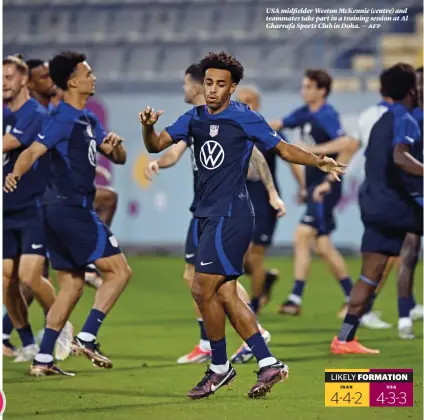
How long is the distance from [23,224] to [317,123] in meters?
3.44

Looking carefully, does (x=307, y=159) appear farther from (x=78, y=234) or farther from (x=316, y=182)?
(x=316, y=182)

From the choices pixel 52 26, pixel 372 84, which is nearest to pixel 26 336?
pixel 372 84

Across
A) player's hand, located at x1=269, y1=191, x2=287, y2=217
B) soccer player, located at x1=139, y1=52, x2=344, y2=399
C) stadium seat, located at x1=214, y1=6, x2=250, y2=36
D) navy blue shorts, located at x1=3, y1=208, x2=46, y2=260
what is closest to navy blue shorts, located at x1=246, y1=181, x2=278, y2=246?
player's hand, located at x1=269, y1=191, x2=287, y2=217

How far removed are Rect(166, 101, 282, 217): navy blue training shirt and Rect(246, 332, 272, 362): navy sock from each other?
67 cm

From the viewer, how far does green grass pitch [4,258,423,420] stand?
592cm

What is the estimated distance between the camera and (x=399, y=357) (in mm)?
7895

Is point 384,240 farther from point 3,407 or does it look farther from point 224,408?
point 3,407

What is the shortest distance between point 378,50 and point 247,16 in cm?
292

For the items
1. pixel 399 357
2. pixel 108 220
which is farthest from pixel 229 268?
pixel 108 220

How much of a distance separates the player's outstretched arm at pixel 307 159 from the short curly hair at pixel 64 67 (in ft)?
5.77

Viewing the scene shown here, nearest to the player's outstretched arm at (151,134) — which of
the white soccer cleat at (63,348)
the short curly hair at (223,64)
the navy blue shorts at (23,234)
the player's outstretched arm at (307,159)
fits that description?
the short curly hair at (223,64)

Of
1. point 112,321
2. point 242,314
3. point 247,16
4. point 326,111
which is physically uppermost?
point 247,16

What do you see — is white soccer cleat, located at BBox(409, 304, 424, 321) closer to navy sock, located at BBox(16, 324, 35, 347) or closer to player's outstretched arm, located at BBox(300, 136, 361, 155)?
player's outstretched arm, located at BBox(300, 136, 361, 155)

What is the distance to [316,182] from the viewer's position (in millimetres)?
10766
